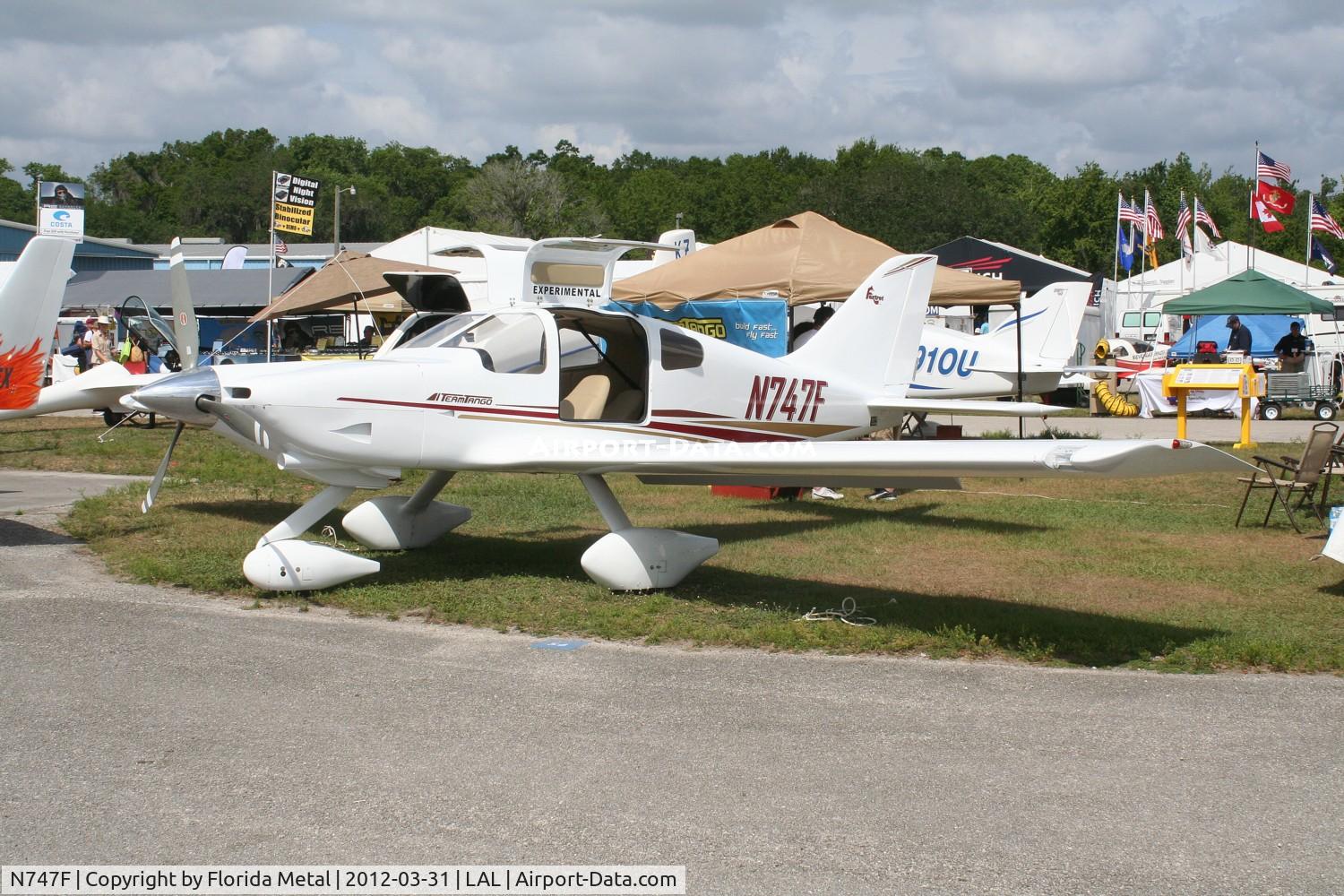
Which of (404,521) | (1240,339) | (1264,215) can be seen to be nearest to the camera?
(404,521)

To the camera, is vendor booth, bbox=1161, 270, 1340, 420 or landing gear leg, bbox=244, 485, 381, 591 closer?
landing gear leg, bbox=244, 485, 381, 591

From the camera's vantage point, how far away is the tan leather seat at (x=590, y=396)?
30.9ft

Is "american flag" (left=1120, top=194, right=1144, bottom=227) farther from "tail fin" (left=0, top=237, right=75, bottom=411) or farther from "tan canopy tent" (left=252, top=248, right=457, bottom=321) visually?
"tail fin" (left=0, top=237, right=75, bottom=411)

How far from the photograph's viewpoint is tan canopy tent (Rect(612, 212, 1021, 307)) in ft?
54.9

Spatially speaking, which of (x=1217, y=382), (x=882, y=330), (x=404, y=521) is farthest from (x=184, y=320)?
(x=1217, y=382)

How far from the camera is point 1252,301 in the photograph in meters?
23.5

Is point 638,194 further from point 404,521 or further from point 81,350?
point 404,521

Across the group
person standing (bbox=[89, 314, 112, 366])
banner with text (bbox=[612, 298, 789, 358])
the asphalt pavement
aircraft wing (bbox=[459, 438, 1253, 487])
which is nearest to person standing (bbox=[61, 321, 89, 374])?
person standing (bbox=[89, 314, 112, 366])

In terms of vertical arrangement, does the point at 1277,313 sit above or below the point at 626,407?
above

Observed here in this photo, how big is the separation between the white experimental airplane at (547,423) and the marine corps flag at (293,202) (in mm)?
21935

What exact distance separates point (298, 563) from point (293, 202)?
79.3 feet

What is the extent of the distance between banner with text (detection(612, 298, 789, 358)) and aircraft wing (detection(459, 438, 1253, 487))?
9.24m

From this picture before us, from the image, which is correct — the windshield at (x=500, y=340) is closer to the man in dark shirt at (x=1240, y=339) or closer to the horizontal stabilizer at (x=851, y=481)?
the horizontal stabilizer at (x=851, y=481)

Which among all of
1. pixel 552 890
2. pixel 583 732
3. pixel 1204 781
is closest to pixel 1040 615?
pixel 1204 781
